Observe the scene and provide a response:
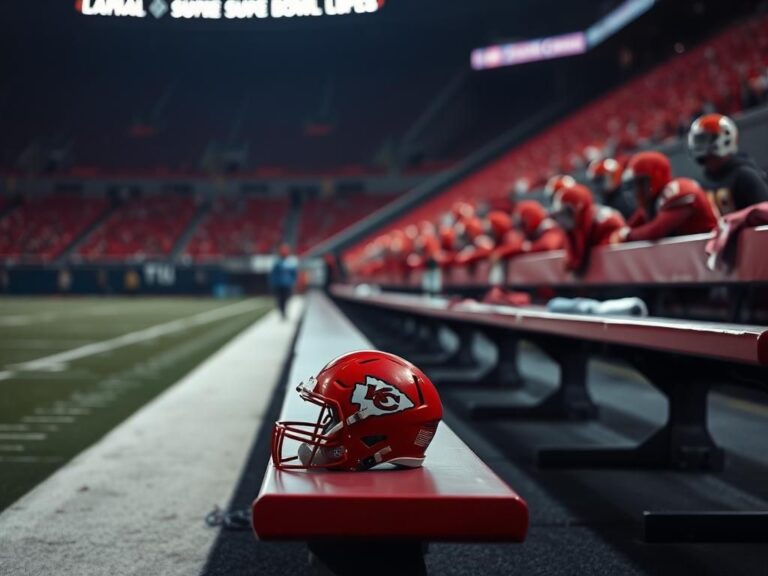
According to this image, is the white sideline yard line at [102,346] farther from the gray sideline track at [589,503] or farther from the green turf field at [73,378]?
the gray sideline track at [589,503]

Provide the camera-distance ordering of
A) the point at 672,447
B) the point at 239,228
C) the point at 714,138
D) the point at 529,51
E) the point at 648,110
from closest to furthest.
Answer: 1. the point at 672,447
2. the point at 714,138
3. the point at 648,110
4. the point at 529,51
5. the point at 239,228

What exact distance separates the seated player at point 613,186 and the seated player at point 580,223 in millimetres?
884

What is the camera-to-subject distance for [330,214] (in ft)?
109

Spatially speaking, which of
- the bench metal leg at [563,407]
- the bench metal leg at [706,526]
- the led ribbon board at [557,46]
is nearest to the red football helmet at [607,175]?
the bench metal leg at [563,407]

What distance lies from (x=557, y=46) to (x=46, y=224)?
21.0 metres

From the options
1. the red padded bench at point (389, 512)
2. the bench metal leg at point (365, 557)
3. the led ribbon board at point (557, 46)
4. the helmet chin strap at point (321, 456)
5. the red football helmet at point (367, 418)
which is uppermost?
the led ribbon board at point (557, 46)

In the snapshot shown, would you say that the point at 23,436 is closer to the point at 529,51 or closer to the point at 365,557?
the point at 365,557

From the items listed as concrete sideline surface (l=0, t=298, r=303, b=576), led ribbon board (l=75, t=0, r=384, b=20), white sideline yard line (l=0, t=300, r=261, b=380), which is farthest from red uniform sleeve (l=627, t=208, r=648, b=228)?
white sideline yard line (l=0, t=300, r=261, b=380)

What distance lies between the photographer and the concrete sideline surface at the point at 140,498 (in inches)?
82.7

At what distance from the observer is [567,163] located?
1402 cm

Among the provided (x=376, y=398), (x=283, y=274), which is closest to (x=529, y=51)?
(x=283, y=274)

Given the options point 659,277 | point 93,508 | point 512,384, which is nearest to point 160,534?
point 93,508

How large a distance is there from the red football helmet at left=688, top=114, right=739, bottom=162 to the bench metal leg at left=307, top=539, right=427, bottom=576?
2.48 m

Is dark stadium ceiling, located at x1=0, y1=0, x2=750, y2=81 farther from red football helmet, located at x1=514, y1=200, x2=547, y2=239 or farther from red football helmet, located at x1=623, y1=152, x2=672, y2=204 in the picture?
red football helmet, located at x1=623, y1=152, x2=672, y2=204
